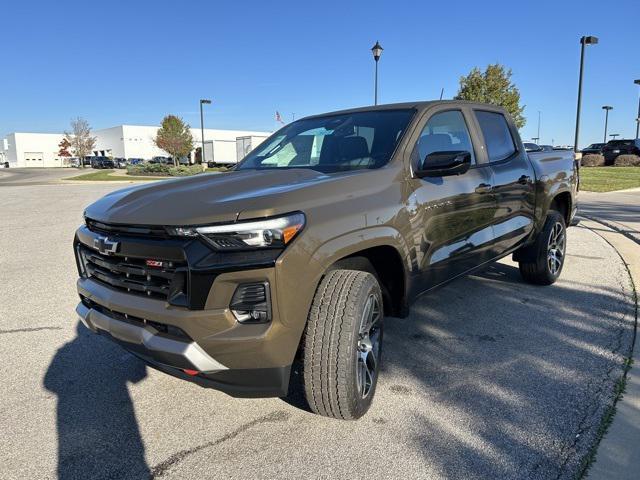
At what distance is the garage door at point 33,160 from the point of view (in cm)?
9300

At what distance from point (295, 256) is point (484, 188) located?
222 centimetres

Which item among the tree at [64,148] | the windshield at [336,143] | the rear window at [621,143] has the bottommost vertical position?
the windshield at [336,143]

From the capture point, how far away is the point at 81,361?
3529mm

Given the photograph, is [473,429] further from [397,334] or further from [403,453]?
[397,334]

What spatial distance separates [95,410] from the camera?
288cm

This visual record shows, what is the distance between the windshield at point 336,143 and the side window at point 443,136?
167mm

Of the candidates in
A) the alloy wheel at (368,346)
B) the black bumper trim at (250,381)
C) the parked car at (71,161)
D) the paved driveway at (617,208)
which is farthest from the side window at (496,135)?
the parked car at (71,161)

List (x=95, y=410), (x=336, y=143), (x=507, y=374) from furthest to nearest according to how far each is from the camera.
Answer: (x=336, y=143)
(x=507, y=374)
(x=95, y=410)

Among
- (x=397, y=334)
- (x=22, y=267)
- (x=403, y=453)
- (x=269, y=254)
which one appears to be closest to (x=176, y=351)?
(x=269, y=254)

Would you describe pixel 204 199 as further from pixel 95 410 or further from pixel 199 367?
pixel 95 410

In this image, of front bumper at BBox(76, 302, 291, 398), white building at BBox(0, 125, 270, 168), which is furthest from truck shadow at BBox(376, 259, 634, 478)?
white building at BBox(0, 125, 270, 168)

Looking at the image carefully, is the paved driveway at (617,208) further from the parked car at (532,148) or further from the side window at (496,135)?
the side window at (496,135)

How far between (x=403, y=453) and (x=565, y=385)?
1329 millimetres

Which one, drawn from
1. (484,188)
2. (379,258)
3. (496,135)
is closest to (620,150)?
(496,135)
